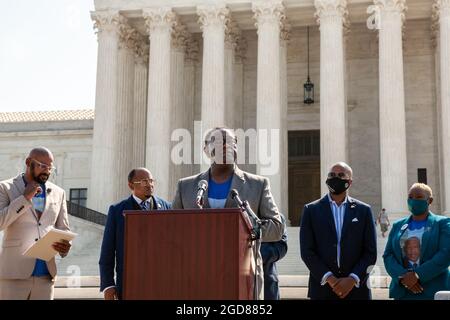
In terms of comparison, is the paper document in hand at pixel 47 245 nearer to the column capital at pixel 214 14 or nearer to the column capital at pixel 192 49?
the column capital at pixel 214 14

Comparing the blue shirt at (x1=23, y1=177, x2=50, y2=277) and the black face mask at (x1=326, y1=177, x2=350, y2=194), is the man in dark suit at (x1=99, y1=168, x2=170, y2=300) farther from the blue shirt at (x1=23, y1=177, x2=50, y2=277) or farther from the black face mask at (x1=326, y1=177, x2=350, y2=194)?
the black face mask at (x1=326, y1=177, x2=350, y2=194)

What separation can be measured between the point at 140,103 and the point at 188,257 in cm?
4163

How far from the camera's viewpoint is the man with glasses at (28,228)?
837 centimetres

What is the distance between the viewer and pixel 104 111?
42688mm

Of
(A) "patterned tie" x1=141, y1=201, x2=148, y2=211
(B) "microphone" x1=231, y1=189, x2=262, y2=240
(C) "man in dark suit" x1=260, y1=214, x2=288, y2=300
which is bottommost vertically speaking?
(C) "man in dark suit" x1=260, y1=214, x2=288, y2=300

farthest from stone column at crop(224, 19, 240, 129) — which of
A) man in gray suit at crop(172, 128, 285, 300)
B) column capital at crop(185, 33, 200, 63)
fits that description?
man in gray suit at crop(172, 128, 285, 300)

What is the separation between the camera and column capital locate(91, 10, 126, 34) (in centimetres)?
4356

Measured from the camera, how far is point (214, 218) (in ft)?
18.7

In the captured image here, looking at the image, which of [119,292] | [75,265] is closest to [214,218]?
[119,292]

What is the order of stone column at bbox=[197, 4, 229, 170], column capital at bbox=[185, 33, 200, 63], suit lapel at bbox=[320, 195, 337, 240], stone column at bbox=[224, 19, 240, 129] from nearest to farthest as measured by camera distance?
suit lapel at bbox=[320, 195, 337, 240] < stone column at bbox=[197, 4, 229, 170] < stone column at bbox=[224, 19, 240, 129] < column capital at bbox=[185, 33, 200, 63]

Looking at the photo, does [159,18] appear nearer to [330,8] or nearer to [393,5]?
[330,8]

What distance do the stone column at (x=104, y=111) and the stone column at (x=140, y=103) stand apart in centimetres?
317

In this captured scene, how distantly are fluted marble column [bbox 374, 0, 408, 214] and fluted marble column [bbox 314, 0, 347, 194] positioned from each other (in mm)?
2063
